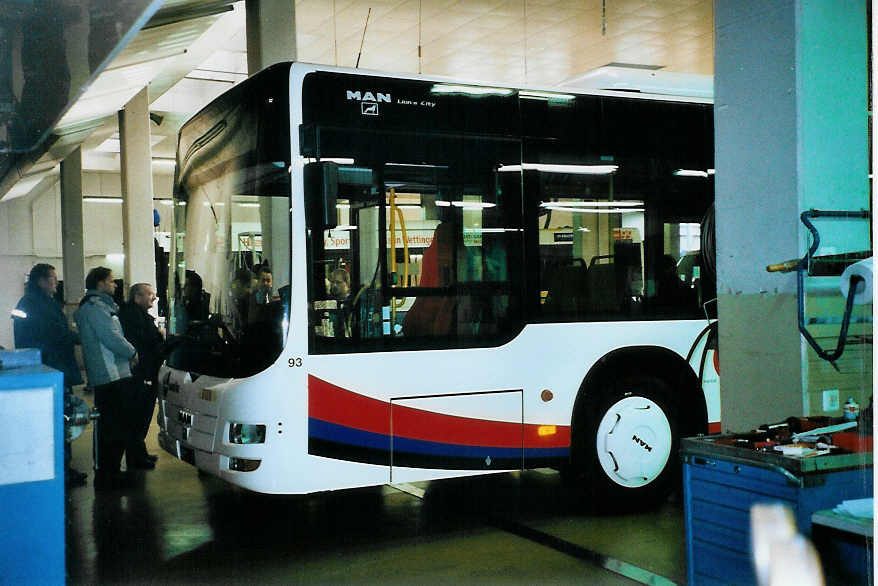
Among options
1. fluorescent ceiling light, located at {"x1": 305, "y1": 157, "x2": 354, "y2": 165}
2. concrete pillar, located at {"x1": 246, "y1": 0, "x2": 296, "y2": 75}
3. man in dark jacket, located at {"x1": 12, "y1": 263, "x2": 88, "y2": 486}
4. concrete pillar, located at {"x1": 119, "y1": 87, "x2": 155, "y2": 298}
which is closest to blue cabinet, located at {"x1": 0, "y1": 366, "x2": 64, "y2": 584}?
fluorescent ceiling light, located at {"x1": 305, "y1": 157, "x2": 354, "y2": 165}

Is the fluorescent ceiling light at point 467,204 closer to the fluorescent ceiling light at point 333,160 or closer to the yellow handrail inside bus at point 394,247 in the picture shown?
the yellow handrail inside bus at point 394,247

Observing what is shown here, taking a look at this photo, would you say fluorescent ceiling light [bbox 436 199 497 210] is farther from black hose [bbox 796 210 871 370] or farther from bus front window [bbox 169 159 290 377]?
black hose [bbox 796 210 871 370]

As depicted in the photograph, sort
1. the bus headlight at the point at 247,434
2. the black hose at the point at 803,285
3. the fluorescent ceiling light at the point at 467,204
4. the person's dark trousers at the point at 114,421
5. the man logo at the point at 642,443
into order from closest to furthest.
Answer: the black hose at the point at 803,285 → the bus headlight at the point at 247,434 → the fluorescent ceiling light at the point at 467,204 → the man logo at the point at 642,443 → the person's dark trousers at the point at 114,421

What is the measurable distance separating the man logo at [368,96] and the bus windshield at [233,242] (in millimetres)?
490

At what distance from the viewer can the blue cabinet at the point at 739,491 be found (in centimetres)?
345

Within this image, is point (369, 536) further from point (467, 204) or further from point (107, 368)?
point (107, 368)

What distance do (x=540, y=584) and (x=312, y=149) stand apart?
2.99 meters

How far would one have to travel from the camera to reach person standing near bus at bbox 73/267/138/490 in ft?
27.7

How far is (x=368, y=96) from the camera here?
6.19m

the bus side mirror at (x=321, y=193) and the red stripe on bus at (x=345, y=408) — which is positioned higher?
the bus side mirror at (x=321, y=193)

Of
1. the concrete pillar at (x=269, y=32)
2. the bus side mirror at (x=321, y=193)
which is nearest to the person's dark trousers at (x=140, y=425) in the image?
the concrete pillar at (x=269, y=32)

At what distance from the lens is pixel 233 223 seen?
249 inches

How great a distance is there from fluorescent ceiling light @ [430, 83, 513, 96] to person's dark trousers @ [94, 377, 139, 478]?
4.24 m

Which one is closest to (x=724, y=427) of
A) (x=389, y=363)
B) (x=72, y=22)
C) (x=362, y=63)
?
(x=389, y=363)
